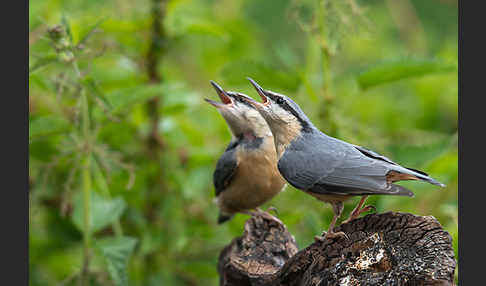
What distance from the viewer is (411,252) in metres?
2.20

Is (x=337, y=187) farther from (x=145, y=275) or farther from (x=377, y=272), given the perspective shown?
(x=145, y=275)

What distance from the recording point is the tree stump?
7.02 feet

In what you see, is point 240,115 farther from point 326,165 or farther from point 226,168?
point 326,165

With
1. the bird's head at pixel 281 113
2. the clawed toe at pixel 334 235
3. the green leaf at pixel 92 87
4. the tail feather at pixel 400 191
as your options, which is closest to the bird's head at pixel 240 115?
the bird's head at pixel 281 113

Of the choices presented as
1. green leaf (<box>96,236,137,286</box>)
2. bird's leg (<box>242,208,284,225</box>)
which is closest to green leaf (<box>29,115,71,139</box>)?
green leaf (<box>96,236,137,286</box>)

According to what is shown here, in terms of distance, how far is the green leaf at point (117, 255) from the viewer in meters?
2.98

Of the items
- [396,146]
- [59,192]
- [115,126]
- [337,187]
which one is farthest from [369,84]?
[59,192]

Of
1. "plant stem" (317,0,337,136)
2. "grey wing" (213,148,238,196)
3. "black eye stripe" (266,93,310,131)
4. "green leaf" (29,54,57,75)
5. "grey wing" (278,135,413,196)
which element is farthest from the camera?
"plant stem" (317,0,337,136)

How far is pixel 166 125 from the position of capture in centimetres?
424

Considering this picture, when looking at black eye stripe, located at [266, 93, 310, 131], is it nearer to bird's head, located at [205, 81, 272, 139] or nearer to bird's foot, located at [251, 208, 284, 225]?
bird's head, located at [205, 81, 272, 139]

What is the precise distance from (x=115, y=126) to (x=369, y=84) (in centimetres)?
154

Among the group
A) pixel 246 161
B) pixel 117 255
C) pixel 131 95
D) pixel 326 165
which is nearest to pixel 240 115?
pixel 246 161

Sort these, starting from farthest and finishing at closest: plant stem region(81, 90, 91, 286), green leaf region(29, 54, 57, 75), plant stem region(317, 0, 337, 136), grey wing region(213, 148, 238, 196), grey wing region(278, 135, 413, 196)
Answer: plant stem region(317, 0, 337, 136), grey wing region(213, 148, 238, 196), plant stem region(81, 90, 91, 286), green leaf region(29, 54, 57, 75), grey wing region(278, 135, 413, 196)

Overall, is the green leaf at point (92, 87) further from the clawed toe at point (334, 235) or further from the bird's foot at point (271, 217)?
the clawed toe at point (334, 235)
